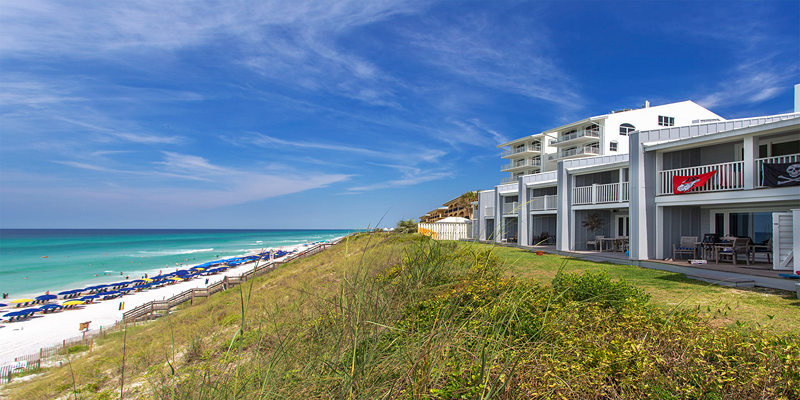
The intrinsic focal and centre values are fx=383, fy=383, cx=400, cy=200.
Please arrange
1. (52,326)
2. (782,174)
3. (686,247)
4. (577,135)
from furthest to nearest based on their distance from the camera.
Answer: (577,135)
(52,326)
(686,247)
(782,174)

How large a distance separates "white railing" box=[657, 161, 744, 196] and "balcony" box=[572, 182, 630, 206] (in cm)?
181

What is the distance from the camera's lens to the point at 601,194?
15.5 meters

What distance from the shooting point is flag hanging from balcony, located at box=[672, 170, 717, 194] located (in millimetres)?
10922

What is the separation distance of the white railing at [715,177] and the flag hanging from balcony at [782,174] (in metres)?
0.80

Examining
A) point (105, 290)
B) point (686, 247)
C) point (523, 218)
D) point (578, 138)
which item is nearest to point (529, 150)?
point (578, 138)

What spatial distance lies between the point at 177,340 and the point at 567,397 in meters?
8.13

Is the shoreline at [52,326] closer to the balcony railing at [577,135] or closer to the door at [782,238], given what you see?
the door at [782,238]

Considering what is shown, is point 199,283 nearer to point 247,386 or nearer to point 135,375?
point 135,375

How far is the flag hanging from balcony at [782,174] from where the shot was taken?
8961mm

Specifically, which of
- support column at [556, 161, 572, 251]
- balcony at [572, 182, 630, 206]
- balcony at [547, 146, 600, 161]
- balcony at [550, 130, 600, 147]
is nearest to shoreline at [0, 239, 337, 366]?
support column at [556, 161, 572, 251]

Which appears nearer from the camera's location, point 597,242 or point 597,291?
point 597,291

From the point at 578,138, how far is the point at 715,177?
30769 mm

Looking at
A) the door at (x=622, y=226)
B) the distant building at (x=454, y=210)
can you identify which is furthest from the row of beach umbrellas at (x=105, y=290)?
the distant building at (x=454, y=210)

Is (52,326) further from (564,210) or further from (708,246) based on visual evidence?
(708,246)
